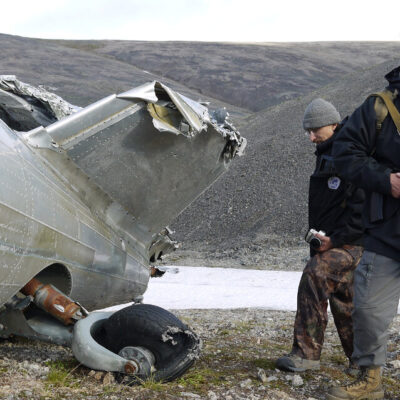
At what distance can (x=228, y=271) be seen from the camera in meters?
11.6

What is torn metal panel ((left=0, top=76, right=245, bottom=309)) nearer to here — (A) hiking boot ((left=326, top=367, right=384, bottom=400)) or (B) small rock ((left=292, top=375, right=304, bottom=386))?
(B) small rock ((left=292, top=375, right=304, bottom=386))

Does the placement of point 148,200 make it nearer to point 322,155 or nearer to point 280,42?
point 322,155

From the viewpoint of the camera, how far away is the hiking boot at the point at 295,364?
3.89 metres

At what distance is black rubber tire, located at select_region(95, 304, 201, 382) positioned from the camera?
11.9ft

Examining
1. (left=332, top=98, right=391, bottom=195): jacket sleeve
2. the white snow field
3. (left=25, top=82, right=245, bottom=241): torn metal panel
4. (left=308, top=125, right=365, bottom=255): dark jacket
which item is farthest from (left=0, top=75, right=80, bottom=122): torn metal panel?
(left=332, top=98, right=391, bottom=195): jacket sleeve

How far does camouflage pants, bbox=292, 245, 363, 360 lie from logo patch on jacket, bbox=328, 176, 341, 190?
420 millimetres

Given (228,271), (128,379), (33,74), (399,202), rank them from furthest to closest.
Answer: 1. (33,74)
2. (228,271)
3. (128,379)
4. (399,202)

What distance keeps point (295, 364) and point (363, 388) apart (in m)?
0.64

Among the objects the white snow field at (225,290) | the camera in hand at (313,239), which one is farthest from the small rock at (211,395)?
the white snow field at (225,290)

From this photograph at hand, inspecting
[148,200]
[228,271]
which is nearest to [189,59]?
[228,271]

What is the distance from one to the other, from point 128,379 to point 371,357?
1457mm

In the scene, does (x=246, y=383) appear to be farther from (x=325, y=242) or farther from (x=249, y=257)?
(x=249, y=257)

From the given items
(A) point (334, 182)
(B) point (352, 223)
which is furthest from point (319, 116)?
(B) point (352, 223)

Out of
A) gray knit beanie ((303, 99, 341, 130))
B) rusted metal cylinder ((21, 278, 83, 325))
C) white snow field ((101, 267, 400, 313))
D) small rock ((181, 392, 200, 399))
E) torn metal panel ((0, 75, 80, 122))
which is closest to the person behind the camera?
small rock ((181, 392, 200, 399))
